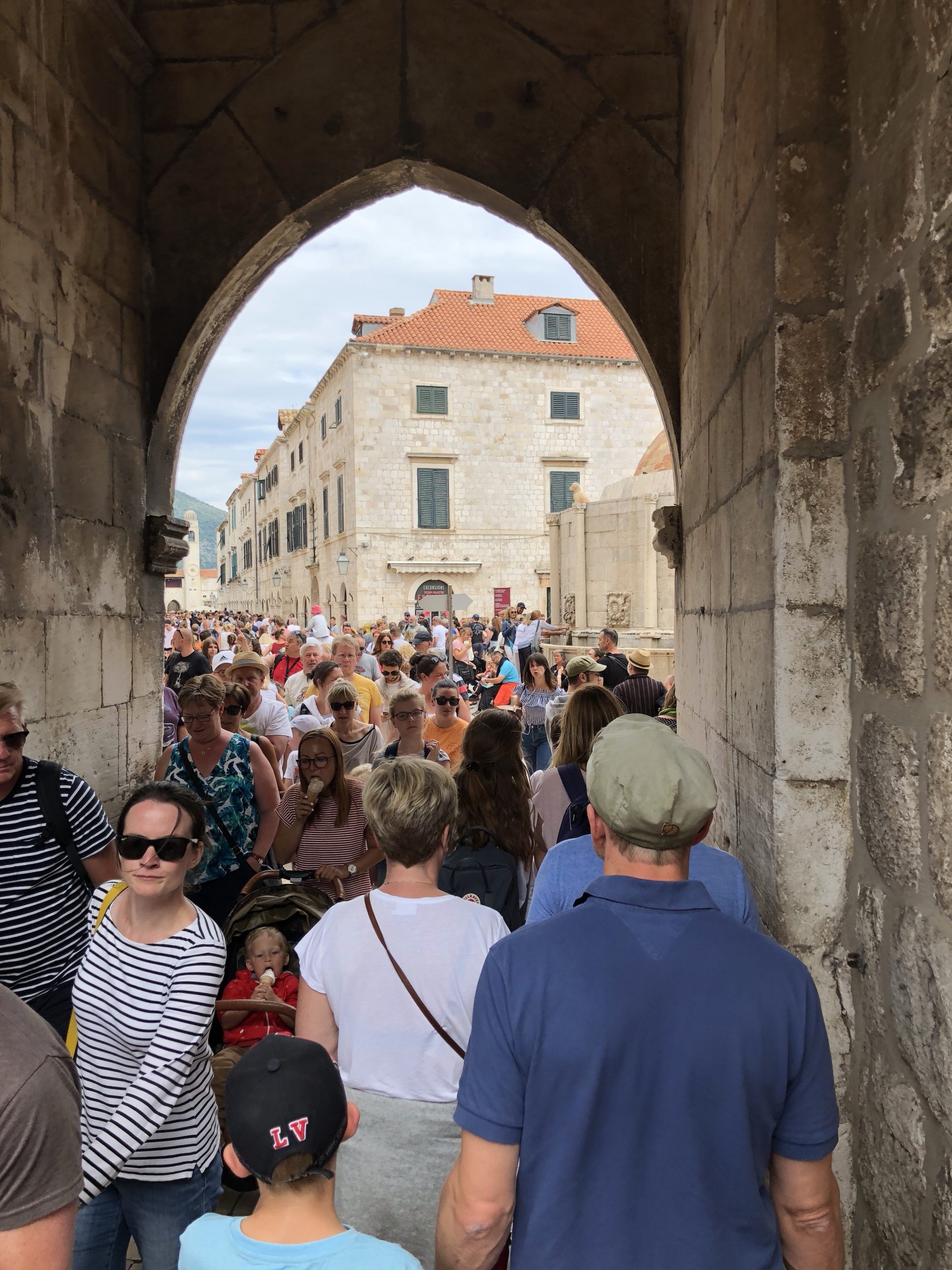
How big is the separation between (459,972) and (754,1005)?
30.2 inches

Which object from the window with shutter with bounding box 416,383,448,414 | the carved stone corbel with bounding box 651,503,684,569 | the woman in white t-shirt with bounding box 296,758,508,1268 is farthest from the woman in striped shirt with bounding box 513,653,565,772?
the window with shutter with bounding box 416,383,448,414

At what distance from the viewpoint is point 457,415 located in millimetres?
31641

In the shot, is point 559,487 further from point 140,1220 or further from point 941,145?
point 140,1220

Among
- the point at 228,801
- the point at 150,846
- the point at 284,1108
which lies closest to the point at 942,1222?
the point at 284,1108

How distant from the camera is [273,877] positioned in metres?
3.60

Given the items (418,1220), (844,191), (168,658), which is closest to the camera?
(418,1220)

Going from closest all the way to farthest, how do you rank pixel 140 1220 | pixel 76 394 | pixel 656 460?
pixel 140 1220
pixel 76 394
pixel 656 460

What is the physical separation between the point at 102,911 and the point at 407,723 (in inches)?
99.2

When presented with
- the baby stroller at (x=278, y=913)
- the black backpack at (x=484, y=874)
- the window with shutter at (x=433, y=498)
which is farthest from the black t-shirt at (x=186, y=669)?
the window with shutter at (x=433, y=498)

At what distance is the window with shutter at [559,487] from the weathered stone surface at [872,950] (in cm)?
3050

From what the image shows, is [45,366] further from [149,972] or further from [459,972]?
[459,972]

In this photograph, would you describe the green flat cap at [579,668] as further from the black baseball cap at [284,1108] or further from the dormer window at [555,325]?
the dormer window at [555,325]

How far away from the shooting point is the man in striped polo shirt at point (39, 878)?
2.64 metres

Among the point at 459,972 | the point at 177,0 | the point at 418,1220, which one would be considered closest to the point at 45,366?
the point at 177,0
